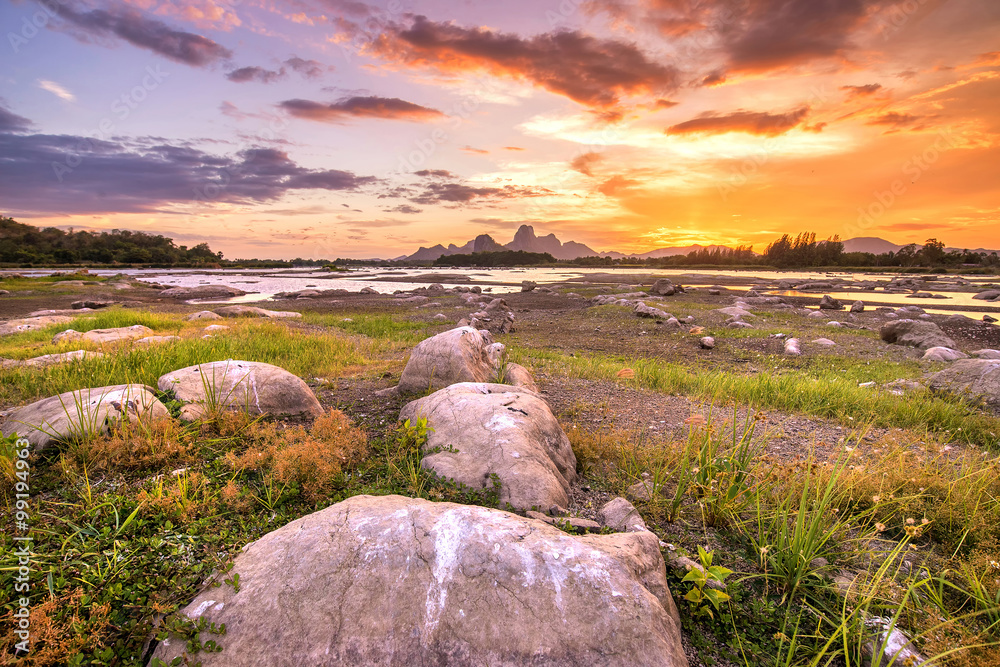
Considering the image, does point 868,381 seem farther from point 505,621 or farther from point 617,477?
point 505,621

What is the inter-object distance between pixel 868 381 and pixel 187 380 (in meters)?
16.4

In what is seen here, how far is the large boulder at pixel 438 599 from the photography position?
2377mm

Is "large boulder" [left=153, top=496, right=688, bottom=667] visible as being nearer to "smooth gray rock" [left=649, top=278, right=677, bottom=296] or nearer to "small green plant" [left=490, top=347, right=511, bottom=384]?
"small green plant" [left=490, top=347, right=511, bottom=384]

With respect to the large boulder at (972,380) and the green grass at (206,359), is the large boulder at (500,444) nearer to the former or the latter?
the green grass at (206,359)

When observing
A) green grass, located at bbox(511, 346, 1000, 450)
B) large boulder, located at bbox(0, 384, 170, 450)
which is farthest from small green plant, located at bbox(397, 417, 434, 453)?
green grass, located at bbox(511, 346, 1000, 450)

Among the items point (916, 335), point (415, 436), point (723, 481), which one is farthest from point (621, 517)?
point (916, 335)

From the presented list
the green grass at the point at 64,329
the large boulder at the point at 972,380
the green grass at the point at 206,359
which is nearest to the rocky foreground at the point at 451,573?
the green grass at the point at 206,359

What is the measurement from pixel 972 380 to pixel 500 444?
12158 mm

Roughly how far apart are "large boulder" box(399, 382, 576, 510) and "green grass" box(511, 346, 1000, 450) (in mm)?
4205

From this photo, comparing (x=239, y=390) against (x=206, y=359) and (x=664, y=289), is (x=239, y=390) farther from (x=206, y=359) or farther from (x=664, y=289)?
(x=664, y=289)

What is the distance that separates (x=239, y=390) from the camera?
628 centimetres

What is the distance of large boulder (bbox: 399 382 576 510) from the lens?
171 inches

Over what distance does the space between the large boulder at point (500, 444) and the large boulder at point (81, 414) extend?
11.4ft

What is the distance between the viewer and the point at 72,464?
4.19m
